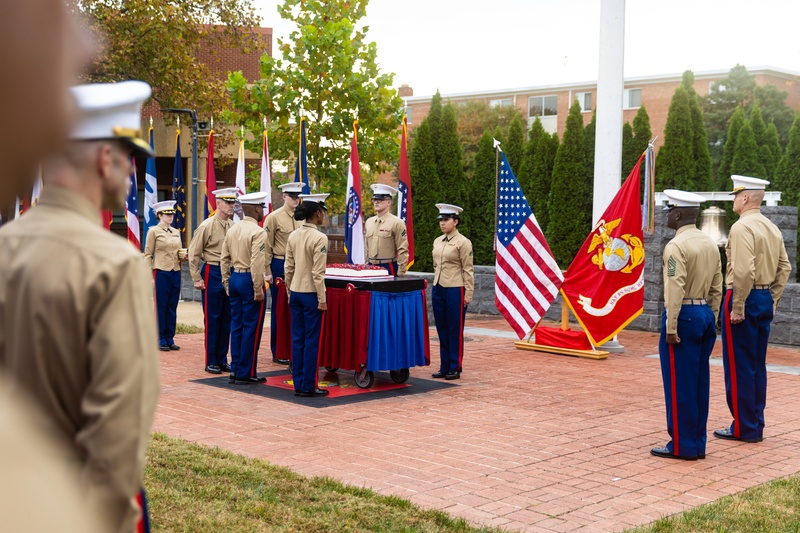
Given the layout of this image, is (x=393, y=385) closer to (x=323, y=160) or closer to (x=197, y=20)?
(x=323, y=160)

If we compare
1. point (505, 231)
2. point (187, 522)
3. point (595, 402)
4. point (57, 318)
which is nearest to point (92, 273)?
point (57, 318)

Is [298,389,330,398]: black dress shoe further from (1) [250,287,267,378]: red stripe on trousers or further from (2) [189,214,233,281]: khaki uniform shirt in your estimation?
(2) [189,214,233,281]: khaki uniform shirt

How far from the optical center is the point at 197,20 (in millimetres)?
23562

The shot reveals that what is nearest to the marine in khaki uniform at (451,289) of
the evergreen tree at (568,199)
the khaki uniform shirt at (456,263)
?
the khaki uniform shirt at (456,263)

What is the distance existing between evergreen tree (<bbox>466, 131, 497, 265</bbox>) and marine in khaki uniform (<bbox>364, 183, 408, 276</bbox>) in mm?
9600

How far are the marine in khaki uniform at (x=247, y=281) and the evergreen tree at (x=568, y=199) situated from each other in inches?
453

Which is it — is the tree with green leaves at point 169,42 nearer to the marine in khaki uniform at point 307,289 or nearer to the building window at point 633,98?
the marine in khaki uniform at point 307,289

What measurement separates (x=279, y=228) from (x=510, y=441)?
182 inches

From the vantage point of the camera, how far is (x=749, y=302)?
7.52 metres

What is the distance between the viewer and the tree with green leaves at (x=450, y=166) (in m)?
21.1

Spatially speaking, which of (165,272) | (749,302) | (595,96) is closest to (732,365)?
(749,302)

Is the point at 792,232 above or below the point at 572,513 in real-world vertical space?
above

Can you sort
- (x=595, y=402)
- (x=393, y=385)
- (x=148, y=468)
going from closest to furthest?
1. (x=148, y=468)
2. (x=595, y=402)
3. (x=393, y=385)

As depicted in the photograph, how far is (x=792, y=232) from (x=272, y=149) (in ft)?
32.4
